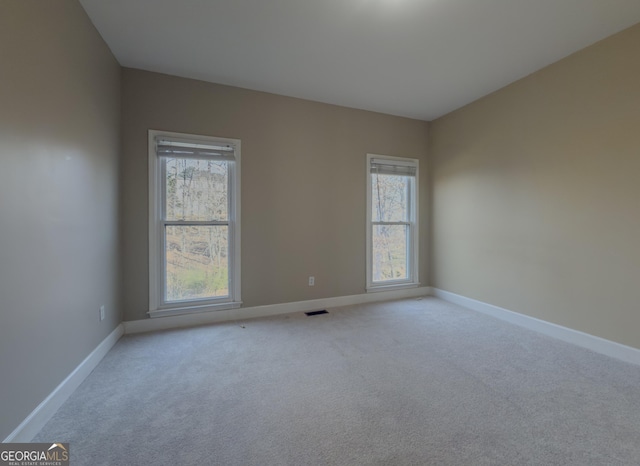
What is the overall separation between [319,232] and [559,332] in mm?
2792

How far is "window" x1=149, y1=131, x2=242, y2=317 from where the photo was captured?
2.85 metres

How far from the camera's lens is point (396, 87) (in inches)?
125

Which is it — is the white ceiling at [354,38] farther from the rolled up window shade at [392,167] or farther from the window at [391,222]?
the window at [391,222]

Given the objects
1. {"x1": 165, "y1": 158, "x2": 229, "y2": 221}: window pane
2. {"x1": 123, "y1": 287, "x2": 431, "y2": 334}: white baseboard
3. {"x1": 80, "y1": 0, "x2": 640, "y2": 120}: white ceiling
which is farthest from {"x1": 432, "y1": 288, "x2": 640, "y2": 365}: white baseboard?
{"x1": 165, "y1": 158, "x2": 229, "y2": 221}: window pane

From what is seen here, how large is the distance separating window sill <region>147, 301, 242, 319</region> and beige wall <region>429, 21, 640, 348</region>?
3148 mm

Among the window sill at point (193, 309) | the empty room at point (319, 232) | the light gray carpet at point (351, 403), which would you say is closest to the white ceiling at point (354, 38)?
the empty room at point (319, 232)

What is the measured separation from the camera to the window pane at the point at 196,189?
2939 millimetres

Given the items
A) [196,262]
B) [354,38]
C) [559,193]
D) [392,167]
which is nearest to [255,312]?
[196,262]

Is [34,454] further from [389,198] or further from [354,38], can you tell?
[389,198]

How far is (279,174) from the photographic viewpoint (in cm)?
333

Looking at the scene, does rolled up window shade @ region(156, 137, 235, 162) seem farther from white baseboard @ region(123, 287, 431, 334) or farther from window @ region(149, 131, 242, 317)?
white baseboard @ region(123, 287, 431, 334)

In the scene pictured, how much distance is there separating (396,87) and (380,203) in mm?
1550

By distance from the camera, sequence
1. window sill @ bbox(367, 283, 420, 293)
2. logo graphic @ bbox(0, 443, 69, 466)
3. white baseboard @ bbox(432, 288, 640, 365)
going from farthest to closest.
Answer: window sill @ bbox(367, 283, 420, 293) → white baseboard @ bbox(432, 288, 640, 365) → logo graphic @ bbox(0, 443, 69, 466)

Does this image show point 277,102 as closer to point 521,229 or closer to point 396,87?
point 396,87
